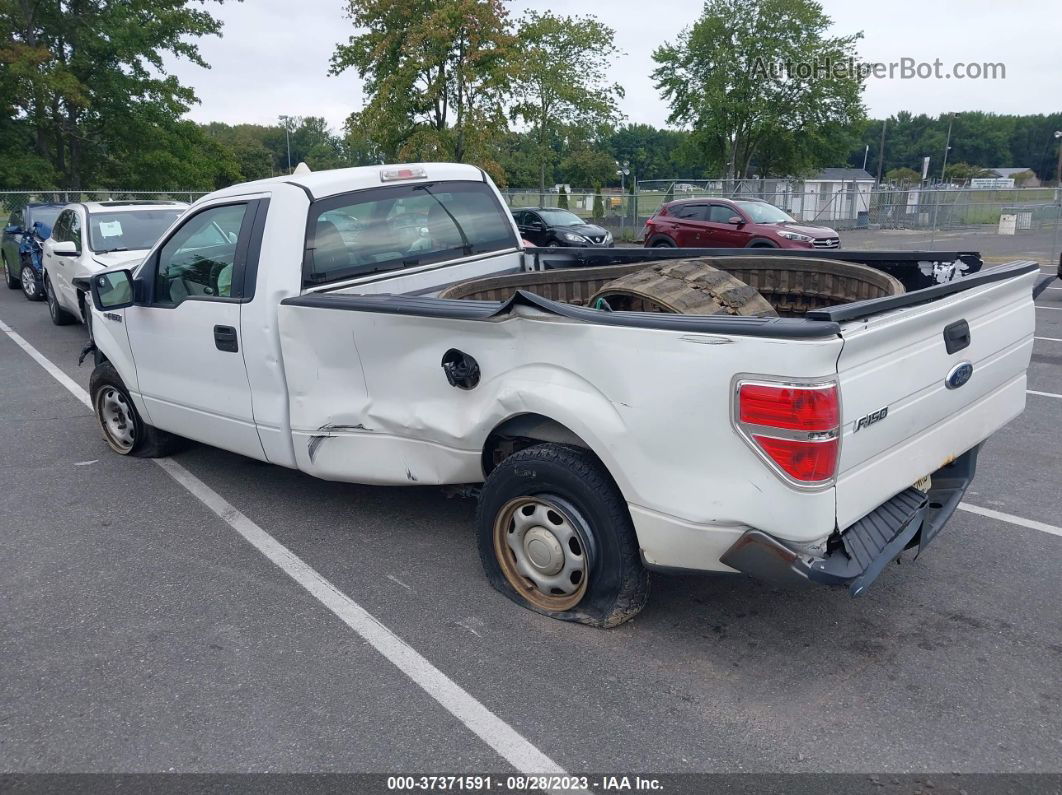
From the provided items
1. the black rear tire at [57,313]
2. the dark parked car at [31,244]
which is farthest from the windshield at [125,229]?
the dark parked car at [31,244]

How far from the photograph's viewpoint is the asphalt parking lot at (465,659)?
107 inches

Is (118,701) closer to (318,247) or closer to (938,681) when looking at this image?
(318,247)

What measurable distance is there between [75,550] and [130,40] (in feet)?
88.1

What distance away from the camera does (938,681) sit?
303 cm

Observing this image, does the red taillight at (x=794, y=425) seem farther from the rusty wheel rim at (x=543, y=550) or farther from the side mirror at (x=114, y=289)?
the side mirror at (x=114, y=289)

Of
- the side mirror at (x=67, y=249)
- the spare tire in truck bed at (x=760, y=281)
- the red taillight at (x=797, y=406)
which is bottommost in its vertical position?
the red taillight at (x=797, y=406)

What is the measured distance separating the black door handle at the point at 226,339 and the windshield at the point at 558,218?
17.8m

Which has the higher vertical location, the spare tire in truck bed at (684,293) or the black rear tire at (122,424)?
the spare tire in truck bed at (684,293)

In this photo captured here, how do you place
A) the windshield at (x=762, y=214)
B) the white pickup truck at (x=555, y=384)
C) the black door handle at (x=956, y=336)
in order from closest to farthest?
the white pickup truck at (x=555, y=384)
the black door handle at (x=956, y=336)
the windshield at (x=762, y=214)

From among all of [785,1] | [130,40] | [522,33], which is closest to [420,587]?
[522,33]

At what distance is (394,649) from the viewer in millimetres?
3322

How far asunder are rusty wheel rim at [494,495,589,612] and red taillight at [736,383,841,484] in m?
0.88

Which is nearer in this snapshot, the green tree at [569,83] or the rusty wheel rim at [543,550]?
the rusty wheel rim at [543,550]

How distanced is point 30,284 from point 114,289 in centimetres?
1163
